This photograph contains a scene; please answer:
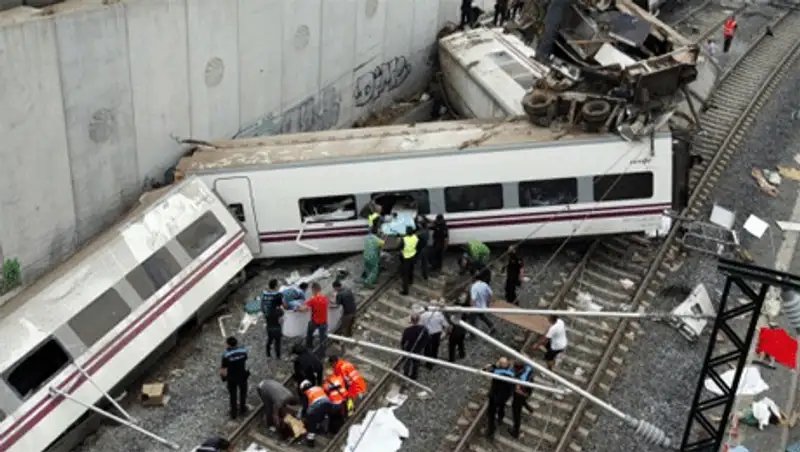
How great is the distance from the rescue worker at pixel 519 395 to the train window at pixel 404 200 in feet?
16.1

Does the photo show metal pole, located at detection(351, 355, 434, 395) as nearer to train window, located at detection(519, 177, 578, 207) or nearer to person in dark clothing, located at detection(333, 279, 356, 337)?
person in dark clothing, located at detection(333, 279, 356, 337)

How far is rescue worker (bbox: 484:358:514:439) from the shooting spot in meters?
13.4

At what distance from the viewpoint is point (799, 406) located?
51.4ft

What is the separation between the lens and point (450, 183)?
1809 cm

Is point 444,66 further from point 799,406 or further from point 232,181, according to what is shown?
point 799,406

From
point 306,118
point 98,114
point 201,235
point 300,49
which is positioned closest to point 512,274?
point 201,235

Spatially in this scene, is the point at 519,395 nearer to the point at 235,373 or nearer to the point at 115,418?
the point at 235,373

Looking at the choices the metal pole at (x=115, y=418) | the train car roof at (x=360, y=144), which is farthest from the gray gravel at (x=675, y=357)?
the metal pole at (x=115, y=418)

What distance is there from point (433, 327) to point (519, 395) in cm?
192

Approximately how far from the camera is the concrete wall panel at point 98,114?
15.6 m

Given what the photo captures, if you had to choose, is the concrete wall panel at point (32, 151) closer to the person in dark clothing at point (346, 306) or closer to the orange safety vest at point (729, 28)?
the person in dark clothing at point (346, 306)

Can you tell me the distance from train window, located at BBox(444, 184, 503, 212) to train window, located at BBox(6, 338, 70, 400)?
7689 mm

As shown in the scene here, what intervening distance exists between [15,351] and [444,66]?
15248 mm

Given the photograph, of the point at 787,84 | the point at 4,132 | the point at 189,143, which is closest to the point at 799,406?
the point at 189,143
